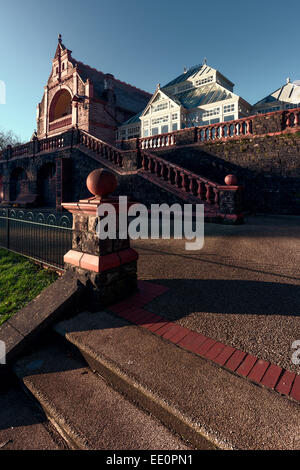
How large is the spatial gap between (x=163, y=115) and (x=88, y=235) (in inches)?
822

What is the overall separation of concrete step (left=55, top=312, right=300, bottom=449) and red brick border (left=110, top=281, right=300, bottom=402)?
0.07 metres

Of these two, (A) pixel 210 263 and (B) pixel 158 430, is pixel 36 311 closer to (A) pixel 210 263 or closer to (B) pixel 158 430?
(B) pixel 158 430

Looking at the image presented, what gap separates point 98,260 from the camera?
312 cm

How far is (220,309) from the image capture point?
2.98 metres

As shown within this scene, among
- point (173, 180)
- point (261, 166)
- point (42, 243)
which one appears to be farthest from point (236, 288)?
point (261, 166)

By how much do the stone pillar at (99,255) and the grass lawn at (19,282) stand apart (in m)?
1.36

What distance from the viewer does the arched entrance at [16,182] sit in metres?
19.3

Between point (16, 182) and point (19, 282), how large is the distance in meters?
18.6

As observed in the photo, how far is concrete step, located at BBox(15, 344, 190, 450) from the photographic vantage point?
1656 millimetres

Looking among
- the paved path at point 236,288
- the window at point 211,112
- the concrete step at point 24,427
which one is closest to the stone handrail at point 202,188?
the paved path at point 236,288

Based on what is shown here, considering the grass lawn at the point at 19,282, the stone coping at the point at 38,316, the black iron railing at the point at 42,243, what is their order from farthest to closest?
the black iron railing at the point at 42,243
the grass lawn at the point at 19,282
the stone coping at the point at 38,316

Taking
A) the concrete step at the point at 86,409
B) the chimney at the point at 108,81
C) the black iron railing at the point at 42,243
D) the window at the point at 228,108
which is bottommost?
the concrete step at the point at 86,409

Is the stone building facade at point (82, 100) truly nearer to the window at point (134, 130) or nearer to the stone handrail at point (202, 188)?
the window at point (134, 130)
